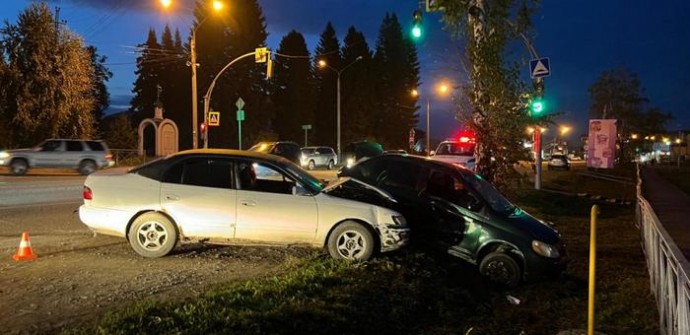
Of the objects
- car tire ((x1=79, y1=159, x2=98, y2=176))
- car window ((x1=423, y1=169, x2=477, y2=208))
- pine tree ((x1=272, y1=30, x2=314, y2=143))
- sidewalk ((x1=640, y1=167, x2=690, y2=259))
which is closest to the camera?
car window ((x1=423, y1=169, x2=477, y2=208))

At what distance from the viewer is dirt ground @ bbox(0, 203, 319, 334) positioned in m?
6.03

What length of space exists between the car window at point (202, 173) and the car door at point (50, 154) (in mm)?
21066

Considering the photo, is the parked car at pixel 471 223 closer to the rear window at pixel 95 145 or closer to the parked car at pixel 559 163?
the rear window at pixel 95 145

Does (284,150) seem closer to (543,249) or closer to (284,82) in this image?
(543,249)

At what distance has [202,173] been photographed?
8.75 metres

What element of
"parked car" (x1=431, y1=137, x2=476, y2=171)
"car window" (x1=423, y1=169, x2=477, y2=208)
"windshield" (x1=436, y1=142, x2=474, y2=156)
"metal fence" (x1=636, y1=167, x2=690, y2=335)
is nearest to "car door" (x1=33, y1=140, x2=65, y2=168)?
"parked car" (x1=431, y1=137, x2=476, y2=171)

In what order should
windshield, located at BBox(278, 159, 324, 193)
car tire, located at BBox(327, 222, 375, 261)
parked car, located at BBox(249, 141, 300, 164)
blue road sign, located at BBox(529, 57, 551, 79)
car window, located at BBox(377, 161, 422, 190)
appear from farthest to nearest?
1. parked car, located at BBox(249, 141, 300, 164)
2. blue road sign, located at BBox(529, 57, 551, 79)
3. car window, located at BBox(377, 161, 422, 190)
4. windshield, located at BBox(278, 159, 324, 193)
5. car tire, located at BBox(327, 222, 375, 261)

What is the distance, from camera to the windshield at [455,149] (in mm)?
22047

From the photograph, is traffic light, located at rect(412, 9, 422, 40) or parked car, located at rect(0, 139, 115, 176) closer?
traffic light, located at rect(412, 9, 422, 40)

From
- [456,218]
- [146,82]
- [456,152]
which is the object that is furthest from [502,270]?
[146,82]

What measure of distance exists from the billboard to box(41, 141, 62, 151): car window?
76.6 feet

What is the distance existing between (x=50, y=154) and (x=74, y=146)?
3.52 feet

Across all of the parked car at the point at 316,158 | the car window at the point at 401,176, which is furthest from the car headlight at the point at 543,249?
the parked car at the point at 316,158

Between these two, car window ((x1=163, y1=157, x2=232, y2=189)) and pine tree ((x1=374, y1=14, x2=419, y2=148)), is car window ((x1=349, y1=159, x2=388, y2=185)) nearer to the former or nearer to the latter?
car window ((x1=163, y1=157, x2=232, y2=189))
